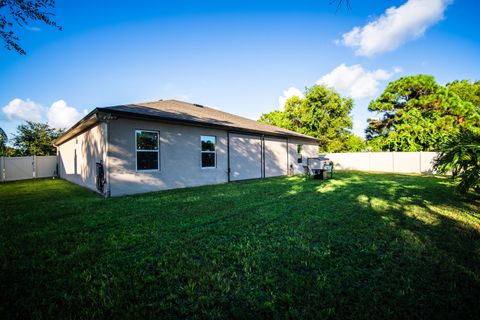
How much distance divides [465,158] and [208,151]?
9.26 meters

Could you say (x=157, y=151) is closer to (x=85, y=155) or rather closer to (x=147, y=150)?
(x=147, y=150)

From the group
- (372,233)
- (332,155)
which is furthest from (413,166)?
(372,233)

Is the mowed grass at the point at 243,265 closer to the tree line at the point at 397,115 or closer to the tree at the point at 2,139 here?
the tree line at the point at 397,115

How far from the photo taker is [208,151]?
10.7 m

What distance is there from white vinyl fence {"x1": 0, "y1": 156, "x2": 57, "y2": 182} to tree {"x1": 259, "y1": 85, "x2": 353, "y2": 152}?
102 feet

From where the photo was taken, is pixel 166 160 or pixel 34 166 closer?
pixel 166 160

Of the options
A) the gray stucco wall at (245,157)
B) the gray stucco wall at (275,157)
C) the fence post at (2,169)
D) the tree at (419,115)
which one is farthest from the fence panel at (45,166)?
the tree at (419,115)

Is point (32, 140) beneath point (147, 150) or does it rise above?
above

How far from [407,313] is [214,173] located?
9.52m

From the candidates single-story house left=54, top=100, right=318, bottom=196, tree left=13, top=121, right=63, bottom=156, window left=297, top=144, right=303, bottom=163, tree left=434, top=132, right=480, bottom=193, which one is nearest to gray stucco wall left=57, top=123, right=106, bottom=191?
single-story house left=54, top=100, right=318, bottom=196

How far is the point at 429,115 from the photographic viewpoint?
2091 centimetres

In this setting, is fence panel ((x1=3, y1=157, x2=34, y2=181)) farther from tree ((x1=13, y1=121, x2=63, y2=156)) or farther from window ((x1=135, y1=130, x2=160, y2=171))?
window ((x1=135, y1=130, x2=160, y2=171))

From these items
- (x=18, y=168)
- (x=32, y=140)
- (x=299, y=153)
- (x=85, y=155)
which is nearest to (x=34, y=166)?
(x=18, y=168)

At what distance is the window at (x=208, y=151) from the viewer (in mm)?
10547
